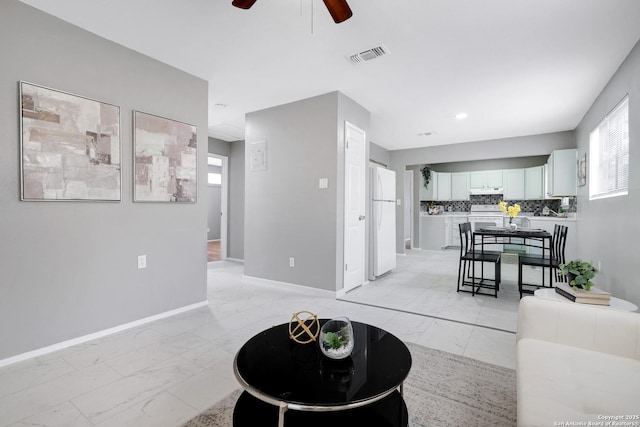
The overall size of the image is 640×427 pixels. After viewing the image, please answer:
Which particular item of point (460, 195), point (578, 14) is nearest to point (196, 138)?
point (578, 14)

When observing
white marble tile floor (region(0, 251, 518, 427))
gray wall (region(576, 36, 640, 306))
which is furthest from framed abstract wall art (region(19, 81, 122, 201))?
gray wall (region(576, 36, 640, 306))

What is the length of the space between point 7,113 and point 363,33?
2664 millimetres

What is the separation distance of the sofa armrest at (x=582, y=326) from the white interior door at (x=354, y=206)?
8.16 ft

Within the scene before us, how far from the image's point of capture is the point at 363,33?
2.55m

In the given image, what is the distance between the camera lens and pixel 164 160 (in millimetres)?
3066

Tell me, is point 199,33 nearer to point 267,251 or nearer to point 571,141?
point 267,251

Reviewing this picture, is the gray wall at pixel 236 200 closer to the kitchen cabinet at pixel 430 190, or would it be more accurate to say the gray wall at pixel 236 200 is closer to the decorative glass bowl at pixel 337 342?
the kitchen cabinet at pixel 430 190

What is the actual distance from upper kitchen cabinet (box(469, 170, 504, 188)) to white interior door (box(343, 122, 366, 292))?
4.76m

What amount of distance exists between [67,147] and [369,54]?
2.64m

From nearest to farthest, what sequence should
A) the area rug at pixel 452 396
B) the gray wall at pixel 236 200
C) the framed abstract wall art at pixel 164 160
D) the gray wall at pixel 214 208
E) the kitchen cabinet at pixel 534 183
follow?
the area rug at pixel 452 396
the framed abstract wall art at pixel 164 160
the gray wall at pixel 236 200
the kitchen cabinet at pixel 534 183
the gray wall at pixel 214 208

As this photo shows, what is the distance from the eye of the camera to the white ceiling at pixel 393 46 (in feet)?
7.42

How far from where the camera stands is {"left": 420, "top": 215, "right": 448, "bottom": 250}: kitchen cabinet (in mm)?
7934

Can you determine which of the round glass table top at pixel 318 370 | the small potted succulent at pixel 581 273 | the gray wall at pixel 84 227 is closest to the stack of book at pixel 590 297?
the small potted succulent at pixel 581 273

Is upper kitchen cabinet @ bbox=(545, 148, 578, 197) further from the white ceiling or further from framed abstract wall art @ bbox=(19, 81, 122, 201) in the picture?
framed abstract wall art @ bbox=(19, 81, 122, 201)
